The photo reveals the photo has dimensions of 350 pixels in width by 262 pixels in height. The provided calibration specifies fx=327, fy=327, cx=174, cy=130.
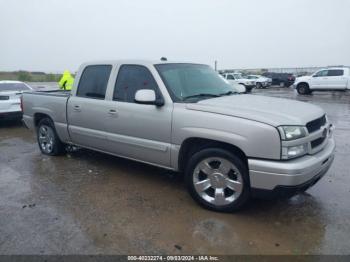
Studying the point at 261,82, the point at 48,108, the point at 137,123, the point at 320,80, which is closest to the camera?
the point at 137,123

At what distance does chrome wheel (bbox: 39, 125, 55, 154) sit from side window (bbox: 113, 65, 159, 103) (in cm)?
220

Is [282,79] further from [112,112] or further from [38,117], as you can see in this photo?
[112,112]

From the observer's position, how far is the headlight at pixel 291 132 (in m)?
3.40

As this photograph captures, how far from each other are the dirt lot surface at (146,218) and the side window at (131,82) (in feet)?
4.34

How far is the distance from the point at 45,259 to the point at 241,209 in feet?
7.21

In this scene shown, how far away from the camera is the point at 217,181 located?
12.9 feet

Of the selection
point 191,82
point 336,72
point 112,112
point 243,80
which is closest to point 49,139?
point 112,112

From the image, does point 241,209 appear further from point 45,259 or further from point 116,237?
point 45,259

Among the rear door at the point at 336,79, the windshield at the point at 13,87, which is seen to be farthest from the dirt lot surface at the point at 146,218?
the rear door at the point at 336,79

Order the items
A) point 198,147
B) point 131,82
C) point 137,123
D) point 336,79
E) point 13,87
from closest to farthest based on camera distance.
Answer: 1. point 198,147
2. point 137,123
3. point 131,82
4. point 13,87
5. point 336,79

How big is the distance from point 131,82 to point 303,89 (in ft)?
69.8

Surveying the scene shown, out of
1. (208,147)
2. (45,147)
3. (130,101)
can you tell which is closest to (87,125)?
(130,101)

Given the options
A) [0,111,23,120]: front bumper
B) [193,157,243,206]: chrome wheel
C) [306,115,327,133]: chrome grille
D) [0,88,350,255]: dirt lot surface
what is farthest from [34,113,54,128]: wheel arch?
[306,115,327,133]: chrome grille

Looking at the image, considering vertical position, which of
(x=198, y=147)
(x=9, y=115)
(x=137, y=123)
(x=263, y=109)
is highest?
(x=263, y=109)
